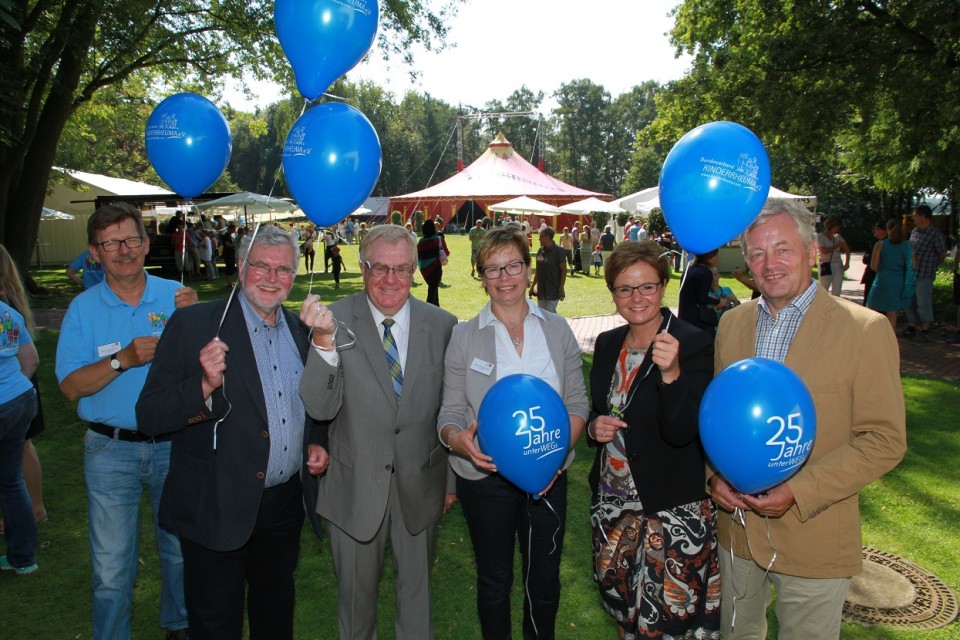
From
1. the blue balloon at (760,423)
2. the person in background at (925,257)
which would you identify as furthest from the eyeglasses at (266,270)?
the person in background at (925,257)

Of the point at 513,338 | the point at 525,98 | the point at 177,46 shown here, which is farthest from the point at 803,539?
the point at 525,98

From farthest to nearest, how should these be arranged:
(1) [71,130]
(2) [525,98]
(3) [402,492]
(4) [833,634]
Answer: (2) [525,98] → (1) [71,130] → (3) [402,492] → (4) [833,634]

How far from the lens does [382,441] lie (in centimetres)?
269

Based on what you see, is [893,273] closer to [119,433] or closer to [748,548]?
[748,548]

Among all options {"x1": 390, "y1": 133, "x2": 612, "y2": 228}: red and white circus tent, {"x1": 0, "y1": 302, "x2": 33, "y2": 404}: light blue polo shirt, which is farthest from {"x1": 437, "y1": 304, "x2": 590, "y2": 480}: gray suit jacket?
{"x1": 390, "y1": 133, "x2": 612, "y2": 228}: red and white circus tent

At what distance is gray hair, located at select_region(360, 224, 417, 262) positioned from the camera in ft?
8.84

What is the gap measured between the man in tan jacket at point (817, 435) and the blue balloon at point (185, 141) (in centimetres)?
267

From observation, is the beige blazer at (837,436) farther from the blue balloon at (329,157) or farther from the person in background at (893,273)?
the person in background at (893,273)

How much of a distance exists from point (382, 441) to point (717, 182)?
1708 mm

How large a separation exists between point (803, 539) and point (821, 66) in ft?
32.1

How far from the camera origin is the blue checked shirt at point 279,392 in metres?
2.54

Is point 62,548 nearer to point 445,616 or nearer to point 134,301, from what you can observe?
point 134,301

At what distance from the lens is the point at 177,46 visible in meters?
13.2

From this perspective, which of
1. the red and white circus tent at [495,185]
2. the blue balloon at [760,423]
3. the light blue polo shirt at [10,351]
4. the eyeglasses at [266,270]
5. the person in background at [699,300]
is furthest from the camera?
the red and white circus tent at [495,185]
